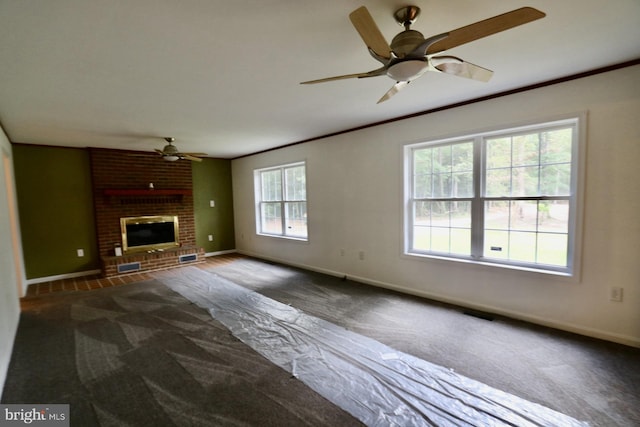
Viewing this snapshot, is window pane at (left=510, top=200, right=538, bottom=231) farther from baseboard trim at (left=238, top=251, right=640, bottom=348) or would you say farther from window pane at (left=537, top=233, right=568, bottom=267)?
baseboard trim at (left=238, top=251, right=640, bottom=348)

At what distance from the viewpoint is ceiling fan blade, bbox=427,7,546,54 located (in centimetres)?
124

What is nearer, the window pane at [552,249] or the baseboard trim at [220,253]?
the window pane at [552,249]

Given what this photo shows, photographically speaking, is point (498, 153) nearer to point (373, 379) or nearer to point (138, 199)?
point (373, 379)

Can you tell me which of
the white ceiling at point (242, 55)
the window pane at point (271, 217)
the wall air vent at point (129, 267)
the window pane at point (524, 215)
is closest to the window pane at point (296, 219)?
the window pane at point (271, 217)

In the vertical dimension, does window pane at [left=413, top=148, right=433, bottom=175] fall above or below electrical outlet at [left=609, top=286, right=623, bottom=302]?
above

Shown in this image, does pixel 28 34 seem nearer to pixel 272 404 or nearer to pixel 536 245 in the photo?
pixel 272 404

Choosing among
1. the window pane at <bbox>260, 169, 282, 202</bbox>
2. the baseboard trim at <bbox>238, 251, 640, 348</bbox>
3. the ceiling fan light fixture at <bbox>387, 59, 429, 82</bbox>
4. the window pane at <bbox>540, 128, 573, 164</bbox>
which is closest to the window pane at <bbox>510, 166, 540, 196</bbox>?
the window pane at <bbox>540, 128, 573, 164</bbox>

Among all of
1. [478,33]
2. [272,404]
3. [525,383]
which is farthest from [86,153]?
[525,383]

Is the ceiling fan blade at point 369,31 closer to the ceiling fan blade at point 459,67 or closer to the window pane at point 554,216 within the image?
the ceiling fan blade at point 459,67

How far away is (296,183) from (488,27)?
436 centimetres

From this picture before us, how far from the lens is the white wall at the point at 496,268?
2.37 m

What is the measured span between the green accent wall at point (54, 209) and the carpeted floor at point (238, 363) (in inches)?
64.3

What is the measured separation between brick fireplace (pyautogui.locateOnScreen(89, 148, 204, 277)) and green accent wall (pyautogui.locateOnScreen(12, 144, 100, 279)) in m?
0.19

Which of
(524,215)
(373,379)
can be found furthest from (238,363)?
(524,215)
